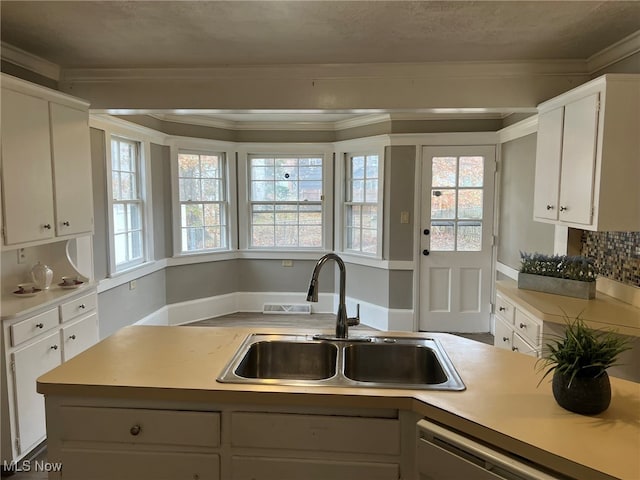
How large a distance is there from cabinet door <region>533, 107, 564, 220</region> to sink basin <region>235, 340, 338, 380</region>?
1.98 meters

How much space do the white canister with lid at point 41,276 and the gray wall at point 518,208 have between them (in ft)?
12.4

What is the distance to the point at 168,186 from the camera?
16.4 ft

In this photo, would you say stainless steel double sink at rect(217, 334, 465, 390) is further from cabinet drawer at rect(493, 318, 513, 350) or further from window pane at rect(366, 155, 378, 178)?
window pane at rect(366, 155, 378, 178)

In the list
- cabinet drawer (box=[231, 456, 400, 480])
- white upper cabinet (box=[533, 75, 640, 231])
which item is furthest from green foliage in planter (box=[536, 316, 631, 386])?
white upper cabinet (box=[533, 75, 640, 231])

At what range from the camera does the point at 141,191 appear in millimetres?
4617

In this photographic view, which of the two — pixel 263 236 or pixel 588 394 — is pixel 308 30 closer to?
pixel 588 394

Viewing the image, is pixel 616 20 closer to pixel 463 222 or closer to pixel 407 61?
pixel 407 61

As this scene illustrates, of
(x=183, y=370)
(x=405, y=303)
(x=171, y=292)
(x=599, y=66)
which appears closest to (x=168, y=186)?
(x=171, y=292)

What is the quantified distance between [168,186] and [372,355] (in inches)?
151

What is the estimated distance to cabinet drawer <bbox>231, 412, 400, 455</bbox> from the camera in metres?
1.42

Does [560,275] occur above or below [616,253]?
below

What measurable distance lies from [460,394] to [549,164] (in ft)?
7.20

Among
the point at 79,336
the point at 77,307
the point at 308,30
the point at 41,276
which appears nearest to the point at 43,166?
the point at 41,276

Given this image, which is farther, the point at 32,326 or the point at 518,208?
the point at 518,208
